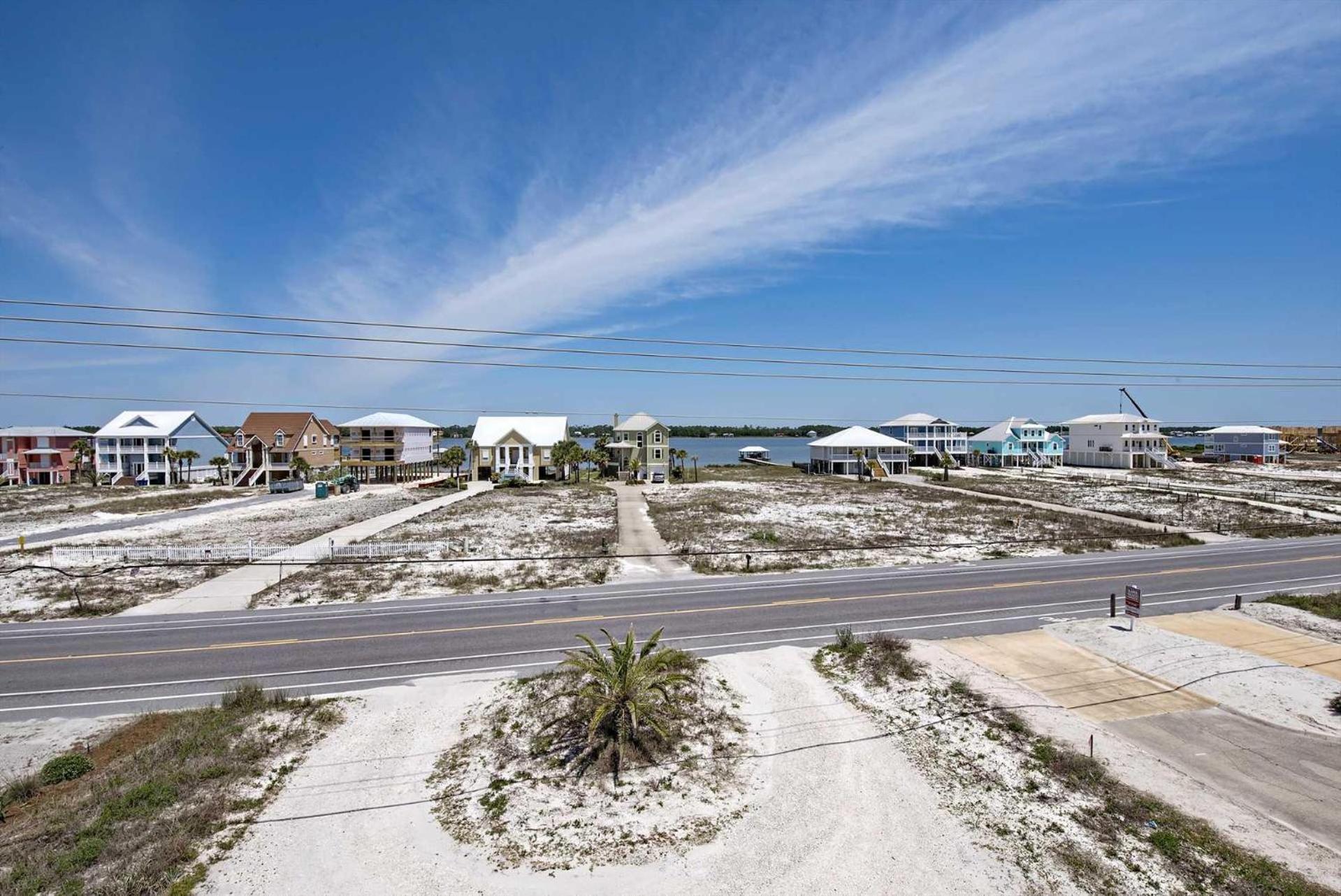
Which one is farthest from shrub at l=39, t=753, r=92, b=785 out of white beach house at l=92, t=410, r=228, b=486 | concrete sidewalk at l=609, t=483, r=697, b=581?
white beach house at l=92, t=410, r=228, b=486

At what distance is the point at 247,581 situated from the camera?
29969 millimetres

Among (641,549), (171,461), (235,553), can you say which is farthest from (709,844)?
(171,461)

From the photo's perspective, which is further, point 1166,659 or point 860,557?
point 860,557

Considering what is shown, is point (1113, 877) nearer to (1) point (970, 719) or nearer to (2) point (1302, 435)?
(1) point (970, 719)

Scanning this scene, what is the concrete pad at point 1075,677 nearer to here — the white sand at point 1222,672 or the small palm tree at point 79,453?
the white sand at point 1222,672

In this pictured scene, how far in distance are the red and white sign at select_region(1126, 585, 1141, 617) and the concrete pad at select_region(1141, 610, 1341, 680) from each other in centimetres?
231

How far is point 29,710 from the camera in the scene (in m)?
16.5

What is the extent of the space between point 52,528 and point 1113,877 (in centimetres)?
6573

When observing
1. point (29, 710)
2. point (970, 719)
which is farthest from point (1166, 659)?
point (29, 710)

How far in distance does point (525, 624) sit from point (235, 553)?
23.1 meters

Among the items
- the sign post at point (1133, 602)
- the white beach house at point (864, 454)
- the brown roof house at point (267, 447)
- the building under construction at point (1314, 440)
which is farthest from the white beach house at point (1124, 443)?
the brown roof house at point (267, 447)

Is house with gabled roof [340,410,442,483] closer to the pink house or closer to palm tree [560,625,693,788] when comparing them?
the pink house

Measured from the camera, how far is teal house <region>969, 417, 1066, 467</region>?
113 meters

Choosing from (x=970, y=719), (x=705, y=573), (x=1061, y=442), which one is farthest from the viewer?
(x=1061, y=442)
